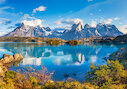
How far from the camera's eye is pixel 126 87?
1278cm

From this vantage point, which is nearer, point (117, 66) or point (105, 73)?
point (105, 73)

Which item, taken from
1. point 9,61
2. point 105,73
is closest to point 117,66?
point 105,73

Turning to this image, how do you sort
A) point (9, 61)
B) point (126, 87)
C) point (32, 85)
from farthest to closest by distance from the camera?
1. point (9, 61)
2. point (32, 85)
3. point (126, 87)

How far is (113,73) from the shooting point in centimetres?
1472

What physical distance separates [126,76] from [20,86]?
14.6 meters

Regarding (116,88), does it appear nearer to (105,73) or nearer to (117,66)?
(105,73)

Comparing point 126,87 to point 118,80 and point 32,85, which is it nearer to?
point 118,80

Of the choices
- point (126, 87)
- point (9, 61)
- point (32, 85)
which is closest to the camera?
point (126, 87)

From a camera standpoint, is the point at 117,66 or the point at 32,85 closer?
the point at 32,85

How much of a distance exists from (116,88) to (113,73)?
3840mm

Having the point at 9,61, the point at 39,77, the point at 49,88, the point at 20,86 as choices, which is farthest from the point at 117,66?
the point at 9,61

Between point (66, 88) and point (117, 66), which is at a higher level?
point (117, 66)

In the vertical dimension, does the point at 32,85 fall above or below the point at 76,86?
below

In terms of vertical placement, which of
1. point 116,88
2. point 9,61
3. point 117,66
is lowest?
point 9,61
